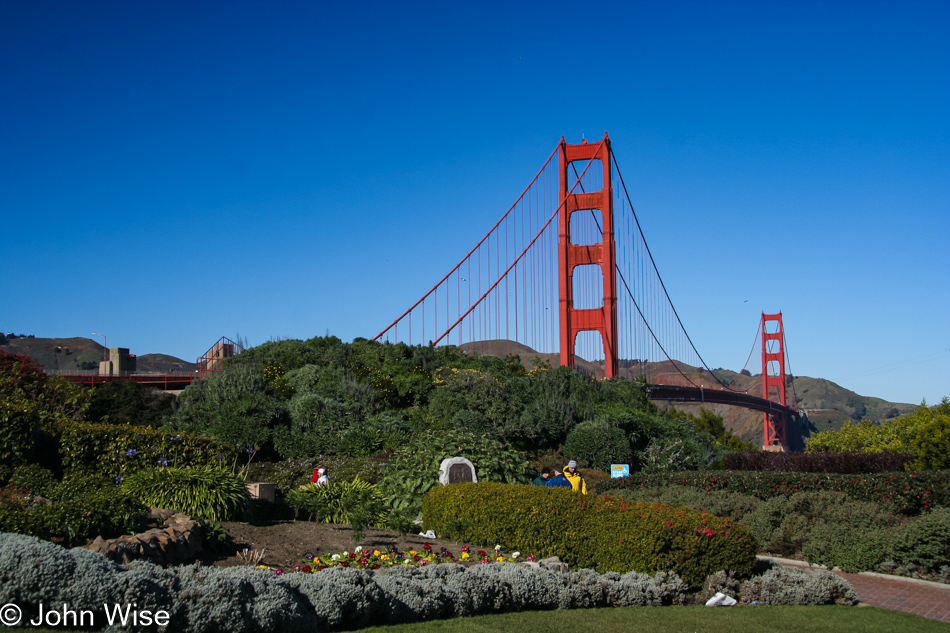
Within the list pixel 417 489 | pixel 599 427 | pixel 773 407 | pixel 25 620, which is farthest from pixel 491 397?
pixel 773 407

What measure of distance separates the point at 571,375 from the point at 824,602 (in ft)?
50.7

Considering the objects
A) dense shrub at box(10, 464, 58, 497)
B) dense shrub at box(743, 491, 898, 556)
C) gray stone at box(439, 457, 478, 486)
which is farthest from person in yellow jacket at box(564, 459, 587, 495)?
dense shrub at box(10, 464, 58, 497)

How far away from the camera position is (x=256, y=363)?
2366 centimetres

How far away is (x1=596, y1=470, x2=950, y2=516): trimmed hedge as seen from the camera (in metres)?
10.5

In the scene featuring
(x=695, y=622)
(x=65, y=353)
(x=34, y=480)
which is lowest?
(x=695, y=622)

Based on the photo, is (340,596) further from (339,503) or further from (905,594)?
(905,594)

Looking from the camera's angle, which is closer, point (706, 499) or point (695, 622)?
point (695, 622)

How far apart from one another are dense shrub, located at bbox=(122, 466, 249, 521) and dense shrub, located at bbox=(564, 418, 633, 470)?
1104 cm

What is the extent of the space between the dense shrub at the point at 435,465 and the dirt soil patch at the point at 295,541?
1.60 meters

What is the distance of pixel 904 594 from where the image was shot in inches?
299

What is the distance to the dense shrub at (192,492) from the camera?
7.98 m

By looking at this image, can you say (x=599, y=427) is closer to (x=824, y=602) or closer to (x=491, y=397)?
(x=491, y=397)

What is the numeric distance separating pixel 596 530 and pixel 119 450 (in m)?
6.32

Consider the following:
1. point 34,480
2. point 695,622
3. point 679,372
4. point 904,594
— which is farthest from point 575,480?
point 679,372
